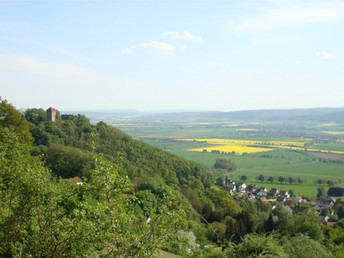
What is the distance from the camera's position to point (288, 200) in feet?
181

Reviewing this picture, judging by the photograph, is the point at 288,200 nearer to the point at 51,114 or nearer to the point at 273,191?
the point at 273,191

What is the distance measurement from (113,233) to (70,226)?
1.08 m

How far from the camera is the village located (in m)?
48.8

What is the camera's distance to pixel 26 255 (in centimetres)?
677

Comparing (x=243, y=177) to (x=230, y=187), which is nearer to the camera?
(x=230, y=187)

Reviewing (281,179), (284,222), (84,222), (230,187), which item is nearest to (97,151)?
(284,222)

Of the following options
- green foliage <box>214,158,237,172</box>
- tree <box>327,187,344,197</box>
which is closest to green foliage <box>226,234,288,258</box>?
tree <box>327,187,344,197</box>

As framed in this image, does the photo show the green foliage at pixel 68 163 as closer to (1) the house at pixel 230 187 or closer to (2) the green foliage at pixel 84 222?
(2) the green foliage at pixel 84 222

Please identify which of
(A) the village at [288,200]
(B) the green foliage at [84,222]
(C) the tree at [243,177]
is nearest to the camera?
(B) the green foliage at [84,222]

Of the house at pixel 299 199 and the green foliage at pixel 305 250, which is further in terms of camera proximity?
the house at pixel 299 199

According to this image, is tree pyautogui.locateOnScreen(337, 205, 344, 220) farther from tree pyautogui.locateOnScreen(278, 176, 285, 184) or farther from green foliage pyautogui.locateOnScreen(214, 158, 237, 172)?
green foliage pyautogui.locateOnScreen(214, 158, 237, 172)

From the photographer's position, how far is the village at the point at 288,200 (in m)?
48.8

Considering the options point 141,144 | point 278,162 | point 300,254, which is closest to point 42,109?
point 141,144

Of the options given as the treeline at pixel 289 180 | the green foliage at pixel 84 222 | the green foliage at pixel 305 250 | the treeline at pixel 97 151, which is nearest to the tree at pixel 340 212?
the treeline at pixel 97 151
